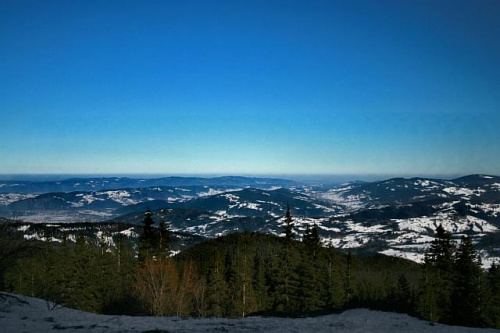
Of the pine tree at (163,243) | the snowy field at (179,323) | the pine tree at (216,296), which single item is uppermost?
the snowy field at (179,323)

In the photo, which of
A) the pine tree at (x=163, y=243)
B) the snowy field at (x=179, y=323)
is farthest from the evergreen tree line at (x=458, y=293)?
the pine tree at (x=163, y=243)

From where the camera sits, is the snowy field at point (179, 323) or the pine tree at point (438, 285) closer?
the snowy field at point (179, 323)

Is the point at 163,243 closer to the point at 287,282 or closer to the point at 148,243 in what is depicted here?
the point at 148,243

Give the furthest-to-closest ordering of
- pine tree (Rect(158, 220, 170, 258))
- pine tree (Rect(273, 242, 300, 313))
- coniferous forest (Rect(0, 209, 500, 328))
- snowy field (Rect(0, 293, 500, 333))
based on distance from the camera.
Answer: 1. pine tree (Rect(158, 220, 170, 258))
2. pine tree (Rect(273, 242, 300, 313))
3. coniferous forest (Rect(0, 209, 500, 328))
4. snowy field (Rect(0, 293, 500, 333))

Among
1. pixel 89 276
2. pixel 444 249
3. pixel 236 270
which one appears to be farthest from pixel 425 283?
pixel 89 276

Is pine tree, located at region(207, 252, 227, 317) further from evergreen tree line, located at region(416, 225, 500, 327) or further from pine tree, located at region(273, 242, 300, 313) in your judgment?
evergreen tree line, located at region(416, 225, 500, 327)

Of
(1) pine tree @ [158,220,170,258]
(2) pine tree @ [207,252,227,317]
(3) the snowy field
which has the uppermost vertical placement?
(3) the snowy field

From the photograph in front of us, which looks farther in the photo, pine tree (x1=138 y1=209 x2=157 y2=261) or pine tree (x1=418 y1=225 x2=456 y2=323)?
pine tree (x1=138 y1=209 x2=157 y2=261)

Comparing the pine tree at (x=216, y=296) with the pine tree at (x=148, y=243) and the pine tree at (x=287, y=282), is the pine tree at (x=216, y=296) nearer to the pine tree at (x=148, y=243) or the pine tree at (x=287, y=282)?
the pine tree at (x=287, y=282)

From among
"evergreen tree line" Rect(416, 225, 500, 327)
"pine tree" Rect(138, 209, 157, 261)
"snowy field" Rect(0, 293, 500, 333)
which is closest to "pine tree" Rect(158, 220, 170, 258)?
"pine tree" Rect(138, 209, 157, 261)

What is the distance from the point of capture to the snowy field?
14602 mm

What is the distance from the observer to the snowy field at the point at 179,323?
47.9ft

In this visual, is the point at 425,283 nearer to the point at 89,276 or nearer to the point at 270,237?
the point at 89,276

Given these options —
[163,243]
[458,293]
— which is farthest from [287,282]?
[458,293]
